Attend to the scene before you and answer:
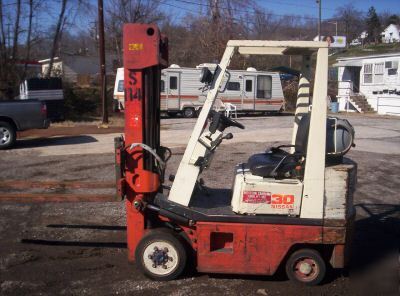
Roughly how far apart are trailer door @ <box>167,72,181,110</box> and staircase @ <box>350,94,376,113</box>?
14744mm

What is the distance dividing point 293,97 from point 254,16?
15.7m

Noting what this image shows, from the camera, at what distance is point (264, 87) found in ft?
98.6

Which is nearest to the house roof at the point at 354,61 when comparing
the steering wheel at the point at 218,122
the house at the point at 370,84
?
the house at the point at 370,84

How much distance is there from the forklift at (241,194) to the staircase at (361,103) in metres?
31.6

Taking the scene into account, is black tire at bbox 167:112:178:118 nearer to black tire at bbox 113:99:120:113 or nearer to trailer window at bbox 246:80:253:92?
black tire at bbox 113:99:120:113

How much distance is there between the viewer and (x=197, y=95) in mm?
27719

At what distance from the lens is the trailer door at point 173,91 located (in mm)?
27359

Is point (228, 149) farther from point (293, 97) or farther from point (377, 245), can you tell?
point (293, 97)

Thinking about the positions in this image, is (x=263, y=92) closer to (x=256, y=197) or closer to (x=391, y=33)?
(x=256, y=197)

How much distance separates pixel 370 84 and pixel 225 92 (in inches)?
558

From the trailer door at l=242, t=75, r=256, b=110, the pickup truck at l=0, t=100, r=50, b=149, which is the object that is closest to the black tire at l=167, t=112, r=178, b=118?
the trailer door at l=242, t=75, r=256, b=110

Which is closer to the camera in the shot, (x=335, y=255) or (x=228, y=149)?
(x=335, y=255)

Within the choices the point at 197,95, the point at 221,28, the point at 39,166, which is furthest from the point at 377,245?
the point at 221,28

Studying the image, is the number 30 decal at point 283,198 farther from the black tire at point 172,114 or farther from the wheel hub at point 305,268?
the black tire at point 172,114
